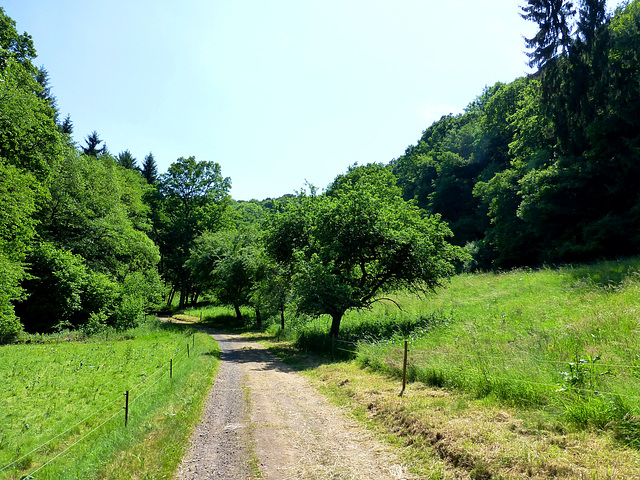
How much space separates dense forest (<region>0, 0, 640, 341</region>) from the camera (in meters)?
18.2

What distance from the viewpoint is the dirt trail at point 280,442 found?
5496 millimetres

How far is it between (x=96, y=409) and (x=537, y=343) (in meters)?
12.5

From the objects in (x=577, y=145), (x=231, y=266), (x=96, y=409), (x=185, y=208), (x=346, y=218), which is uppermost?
(x=185, y=208)

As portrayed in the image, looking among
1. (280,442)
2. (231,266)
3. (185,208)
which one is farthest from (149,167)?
(280,442)

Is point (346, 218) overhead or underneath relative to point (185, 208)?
underneath

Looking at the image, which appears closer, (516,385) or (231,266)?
(516,385)

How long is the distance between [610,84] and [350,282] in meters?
21.5

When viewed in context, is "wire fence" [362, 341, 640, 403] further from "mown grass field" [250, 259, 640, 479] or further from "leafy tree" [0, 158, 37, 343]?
"leafy tree" [0, 158, 37, 343]

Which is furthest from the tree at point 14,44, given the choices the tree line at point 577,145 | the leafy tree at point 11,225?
the tree line at point 577,145

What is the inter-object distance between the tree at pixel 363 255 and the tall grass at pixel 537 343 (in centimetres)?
195

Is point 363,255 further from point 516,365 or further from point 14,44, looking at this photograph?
point 14,44

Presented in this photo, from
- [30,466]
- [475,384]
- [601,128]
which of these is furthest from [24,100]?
[601,128]

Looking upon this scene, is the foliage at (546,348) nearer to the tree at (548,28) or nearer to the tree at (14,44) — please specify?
the tree at (548,28)

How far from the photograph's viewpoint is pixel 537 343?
348 inches
